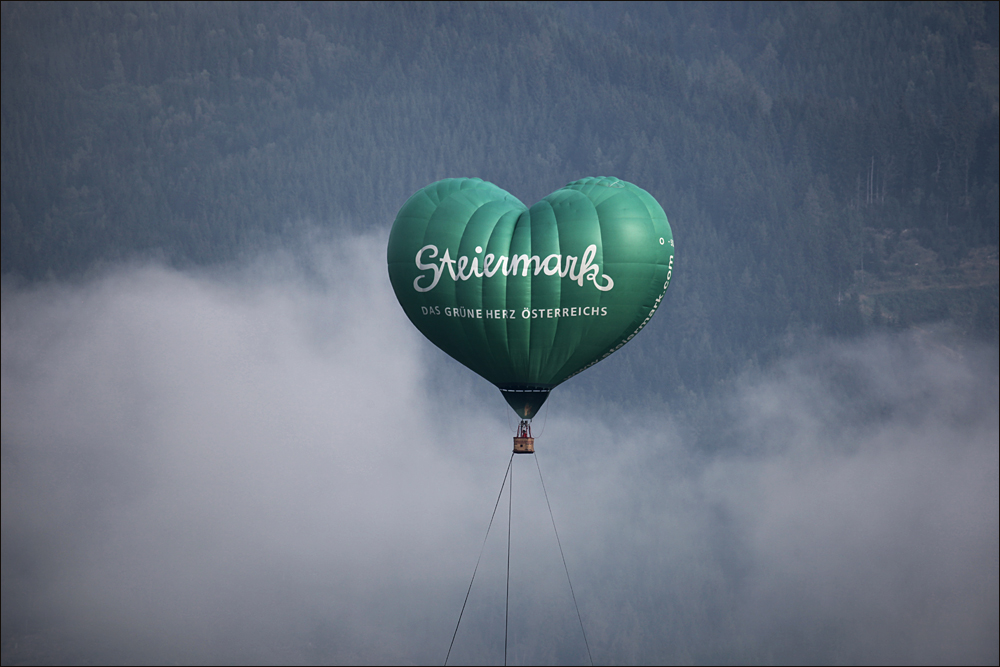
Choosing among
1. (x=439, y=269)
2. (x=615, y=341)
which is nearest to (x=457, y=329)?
(x=439, y=269)

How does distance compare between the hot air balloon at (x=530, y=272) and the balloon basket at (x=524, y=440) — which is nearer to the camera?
the hot air balloon at (x=530, y=272)

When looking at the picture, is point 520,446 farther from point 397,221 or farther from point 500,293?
point 397,221

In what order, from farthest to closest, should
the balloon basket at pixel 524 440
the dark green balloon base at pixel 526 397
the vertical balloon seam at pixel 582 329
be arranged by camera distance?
the dark green balloon base at pixel 526 397 → the balloon basket at pixel 524 440 → the vertical balloon seam at pixel 582 329

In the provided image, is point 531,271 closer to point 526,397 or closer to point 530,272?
point 530,272

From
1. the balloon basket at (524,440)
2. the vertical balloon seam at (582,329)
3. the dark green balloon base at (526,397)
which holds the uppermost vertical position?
the vertical balloon seam at (582,329)

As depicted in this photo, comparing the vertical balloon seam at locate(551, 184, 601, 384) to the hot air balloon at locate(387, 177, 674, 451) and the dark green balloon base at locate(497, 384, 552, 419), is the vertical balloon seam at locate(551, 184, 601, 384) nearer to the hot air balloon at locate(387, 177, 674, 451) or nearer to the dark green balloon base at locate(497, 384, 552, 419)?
the hot air balloon at locate(387, 177, 674, 451)

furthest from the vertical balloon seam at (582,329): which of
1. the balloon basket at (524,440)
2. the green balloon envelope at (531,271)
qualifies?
the balloon basket at (524,440)

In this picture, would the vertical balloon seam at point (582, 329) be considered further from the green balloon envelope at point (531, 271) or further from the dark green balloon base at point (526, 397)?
the dark green balloon base at point (526, 397)
